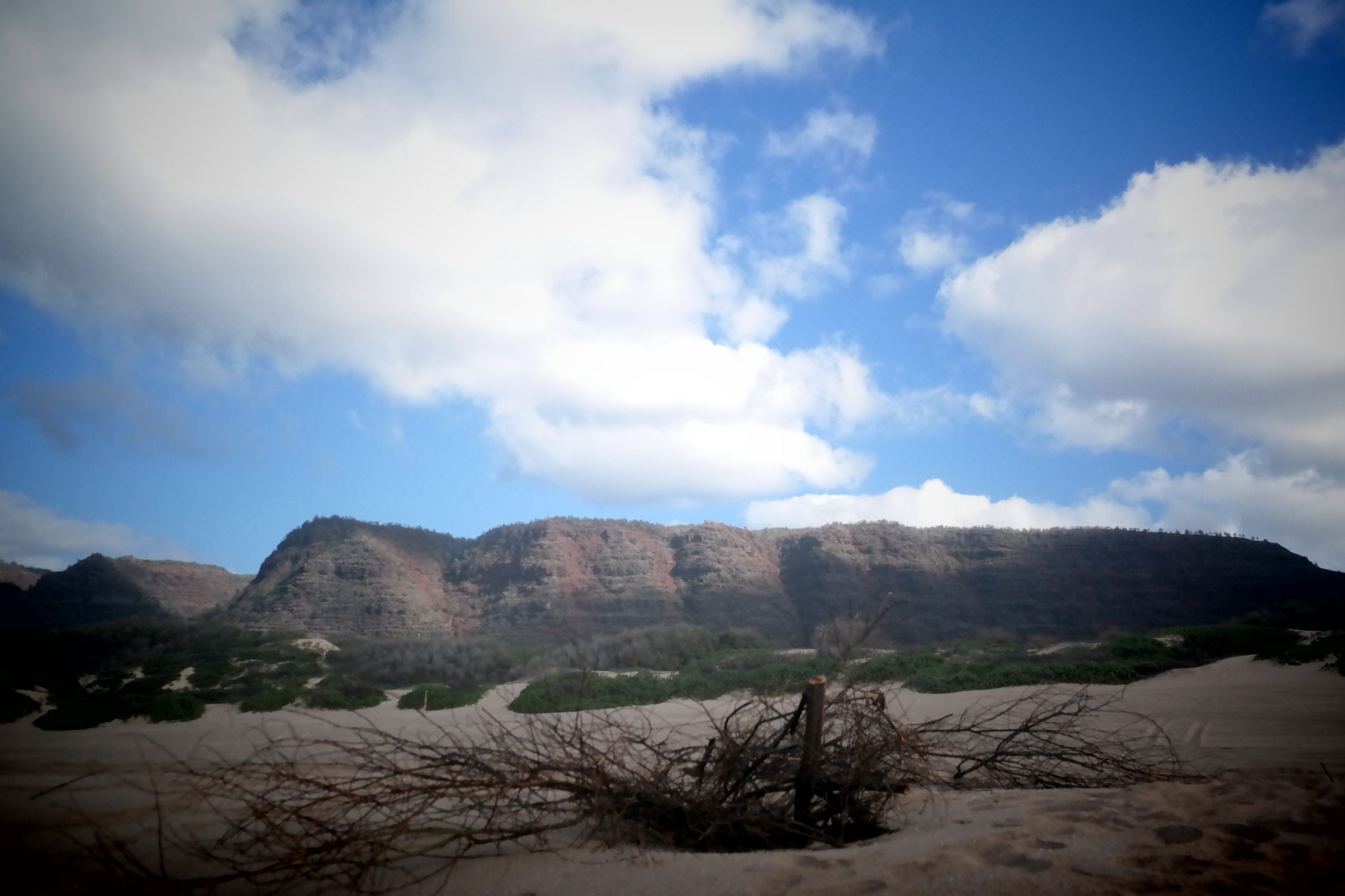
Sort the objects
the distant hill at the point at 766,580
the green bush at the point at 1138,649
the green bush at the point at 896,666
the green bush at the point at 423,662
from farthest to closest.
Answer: the distant hill at the point at 766,580
the green bush at the point at 423,662
the green bush at the point at 1138,649
the green bush at the point at 896,666

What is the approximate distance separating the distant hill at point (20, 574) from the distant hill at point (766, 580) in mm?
16648

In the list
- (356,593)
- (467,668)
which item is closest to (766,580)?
(356,593)

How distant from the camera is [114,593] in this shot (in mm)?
37938

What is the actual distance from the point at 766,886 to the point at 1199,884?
190 cm

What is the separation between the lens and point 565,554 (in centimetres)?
4262

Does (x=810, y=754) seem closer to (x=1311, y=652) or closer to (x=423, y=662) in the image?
(x=1311, y=652)

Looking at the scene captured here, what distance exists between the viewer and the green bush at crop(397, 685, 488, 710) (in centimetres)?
1438

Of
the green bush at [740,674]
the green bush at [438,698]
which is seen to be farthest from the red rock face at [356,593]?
the green bush at [740,674]

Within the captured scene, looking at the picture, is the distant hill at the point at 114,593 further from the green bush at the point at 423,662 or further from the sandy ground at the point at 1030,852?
the sandy ground at the point at 1030,852

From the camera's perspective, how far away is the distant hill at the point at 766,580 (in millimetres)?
35438

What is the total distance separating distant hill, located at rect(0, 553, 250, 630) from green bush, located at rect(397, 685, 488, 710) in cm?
2152

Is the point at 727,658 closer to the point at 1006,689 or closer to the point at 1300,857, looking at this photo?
the point at 1006,689

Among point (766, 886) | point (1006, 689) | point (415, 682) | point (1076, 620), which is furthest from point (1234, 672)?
point (1076, 620)

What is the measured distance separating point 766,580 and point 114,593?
36.5m
